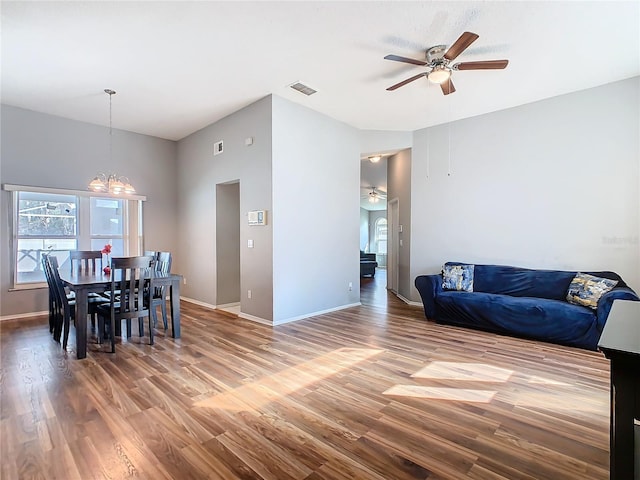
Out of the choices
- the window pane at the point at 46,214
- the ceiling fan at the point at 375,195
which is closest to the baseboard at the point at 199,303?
the window pane at the point at 46,214

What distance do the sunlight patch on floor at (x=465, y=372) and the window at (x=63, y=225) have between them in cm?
543

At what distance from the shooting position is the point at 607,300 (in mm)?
3252

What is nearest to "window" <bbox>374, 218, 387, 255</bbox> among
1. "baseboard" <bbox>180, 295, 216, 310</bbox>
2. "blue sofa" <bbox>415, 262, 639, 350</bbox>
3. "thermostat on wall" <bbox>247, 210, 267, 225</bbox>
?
"blue sofa" <bbox>415, 262, 639, 350</bbox>

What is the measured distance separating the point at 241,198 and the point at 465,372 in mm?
3666

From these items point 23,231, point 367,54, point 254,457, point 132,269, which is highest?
point 367,54

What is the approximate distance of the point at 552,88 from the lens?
4.04 metres

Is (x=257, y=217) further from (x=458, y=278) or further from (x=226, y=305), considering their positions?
(x=458, y=278)

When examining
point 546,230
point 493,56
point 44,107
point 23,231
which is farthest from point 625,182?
point 23,231

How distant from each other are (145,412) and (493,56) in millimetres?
4439

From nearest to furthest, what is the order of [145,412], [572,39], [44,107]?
1. [145,412]
2. [572,39]
3. [44,107]

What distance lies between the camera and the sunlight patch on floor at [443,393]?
2367mm

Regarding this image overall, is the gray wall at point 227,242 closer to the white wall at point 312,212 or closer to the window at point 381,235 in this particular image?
the white wall at point 312,212

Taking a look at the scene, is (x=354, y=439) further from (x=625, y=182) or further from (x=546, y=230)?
(x=625, y=182)

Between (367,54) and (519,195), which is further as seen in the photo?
(519,195)
